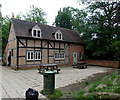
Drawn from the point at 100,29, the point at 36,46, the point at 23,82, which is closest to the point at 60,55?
the point at 36,46

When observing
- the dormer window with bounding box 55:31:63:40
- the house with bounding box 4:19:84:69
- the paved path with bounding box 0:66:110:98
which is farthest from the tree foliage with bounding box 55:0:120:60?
the paved path with bounding box 0:66:110:98

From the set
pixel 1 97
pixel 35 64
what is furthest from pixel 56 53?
pixel 1 97

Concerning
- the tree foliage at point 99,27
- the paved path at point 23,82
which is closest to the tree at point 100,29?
the tree foliage at point 99,27

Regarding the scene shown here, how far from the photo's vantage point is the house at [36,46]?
1614 cm

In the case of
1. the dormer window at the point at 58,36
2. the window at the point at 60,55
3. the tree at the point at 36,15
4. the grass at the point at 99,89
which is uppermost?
the tree at the point at 36,15

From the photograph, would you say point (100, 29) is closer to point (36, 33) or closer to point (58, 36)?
point (58, 36)

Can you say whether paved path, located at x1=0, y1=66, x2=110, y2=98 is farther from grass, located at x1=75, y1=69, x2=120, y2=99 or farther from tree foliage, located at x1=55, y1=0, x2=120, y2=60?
tree foliage, located at x1=55, y1=0, x2=120, y2=60

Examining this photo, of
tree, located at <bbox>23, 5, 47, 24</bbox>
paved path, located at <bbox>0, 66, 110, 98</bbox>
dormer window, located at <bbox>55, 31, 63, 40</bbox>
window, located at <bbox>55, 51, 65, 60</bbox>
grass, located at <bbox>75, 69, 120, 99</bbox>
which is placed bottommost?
paved path, located at <bbox>0, 66, 110, 98</bbox>

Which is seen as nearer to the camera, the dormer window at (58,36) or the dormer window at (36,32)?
the dormer window at (36,32)

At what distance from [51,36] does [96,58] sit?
33.8 ft

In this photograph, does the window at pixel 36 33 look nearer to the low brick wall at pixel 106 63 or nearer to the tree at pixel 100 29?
the tree at pixel 100 29

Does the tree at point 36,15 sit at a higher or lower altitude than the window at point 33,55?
higher

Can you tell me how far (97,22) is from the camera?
20703mm

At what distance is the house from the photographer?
1614 cm
